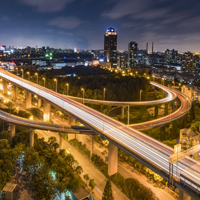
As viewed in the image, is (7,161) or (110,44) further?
(110,44)

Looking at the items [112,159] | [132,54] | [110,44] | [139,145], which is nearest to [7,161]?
[112,159]

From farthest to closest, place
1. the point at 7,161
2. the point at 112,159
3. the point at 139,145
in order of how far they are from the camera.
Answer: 1. the point at 112,159
2. the point at 7,161
3. the point at 139,145

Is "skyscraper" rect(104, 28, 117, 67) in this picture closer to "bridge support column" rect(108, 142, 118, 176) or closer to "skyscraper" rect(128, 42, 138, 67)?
"skyscraper" rect(128, 42, 138, 67)

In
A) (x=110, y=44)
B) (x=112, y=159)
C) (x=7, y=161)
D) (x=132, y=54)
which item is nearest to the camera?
(x=7, y=161)

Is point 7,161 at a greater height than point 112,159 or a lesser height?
lesser

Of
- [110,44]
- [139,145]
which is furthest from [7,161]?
[110,44]

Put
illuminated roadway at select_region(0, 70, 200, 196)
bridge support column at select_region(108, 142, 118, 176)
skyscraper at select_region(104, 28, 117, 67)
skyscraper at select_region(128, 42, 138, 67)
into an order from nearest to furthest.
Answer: illuminated roadway at select_region(0, 70, 200, 196) < bridge support column at select_region(108, 142, 118, 176) < skyscraper at select_region(128, 42, 138, 67) < skyscraper at select_region(104, 28, 117, 67)

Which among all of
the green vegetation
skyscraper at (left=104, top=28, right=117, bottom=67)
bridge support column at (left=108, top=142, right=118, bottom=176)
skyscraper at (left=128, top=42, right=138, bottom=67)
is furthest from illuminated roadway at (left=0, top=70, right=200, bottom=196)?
skyscraper at (left=104, top=28, right=117, bottom=67)

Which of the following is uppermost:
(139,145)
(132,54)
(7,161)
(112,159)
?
(132,54)

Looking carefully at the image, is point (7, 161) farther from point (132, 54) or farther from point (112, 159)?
point (132, 54)
